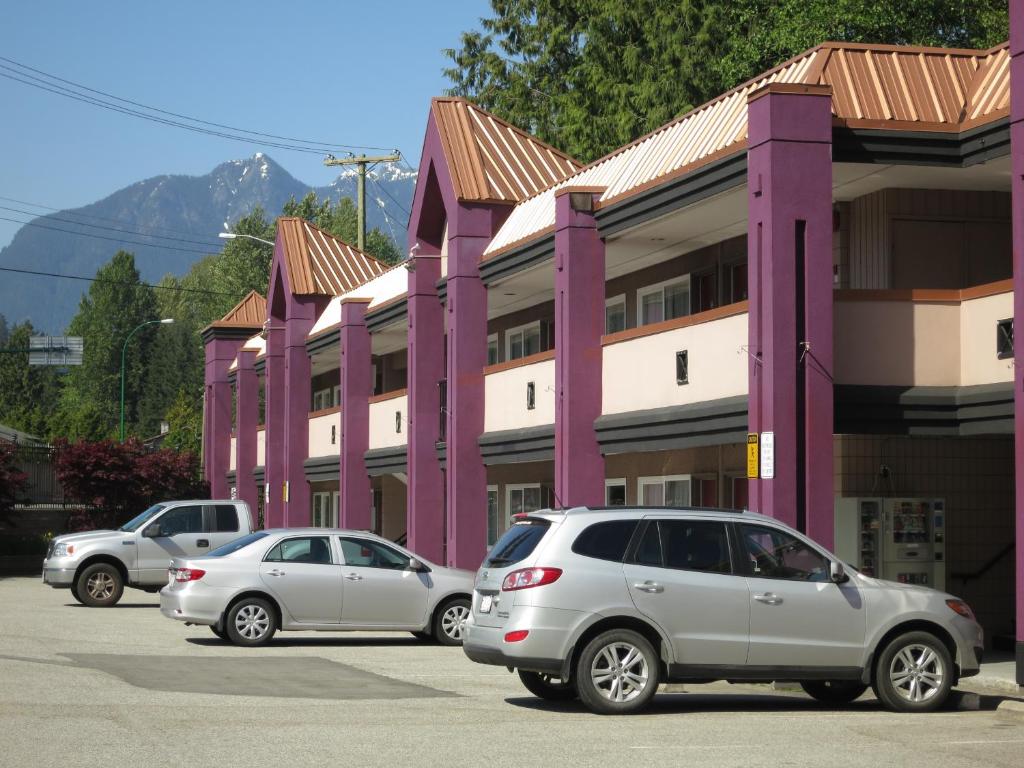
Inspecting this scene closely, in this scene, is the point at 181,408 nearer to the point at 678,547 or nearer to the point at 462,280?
the point at 462,280

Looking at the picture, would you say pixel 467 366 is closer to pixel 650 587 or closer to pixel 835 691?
pixel 835 691

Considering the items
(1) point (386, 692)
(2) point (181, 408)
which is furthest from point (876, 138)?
(2) point (181, 408)

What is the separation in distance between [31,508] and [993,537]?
3351 cm

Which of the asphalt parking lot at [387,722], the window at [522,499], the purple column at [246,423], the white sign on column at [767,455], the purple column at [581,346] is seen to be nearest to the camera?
the asphalt parking lot at [387,722]

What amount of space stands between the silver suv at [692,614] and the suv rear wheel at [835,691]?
565 mm

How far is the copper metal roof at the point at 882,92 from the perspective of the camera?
20172 mm

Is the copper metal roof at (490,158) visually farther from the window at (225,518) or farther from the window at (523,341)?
the window at (225,518)

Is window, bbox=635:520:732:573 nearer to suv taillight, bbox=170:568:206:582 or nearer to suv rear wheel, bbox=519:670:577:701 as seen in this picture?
suv rear wheel, bbox=519:670:577:701

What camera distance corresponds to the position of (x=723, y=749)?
1199cm

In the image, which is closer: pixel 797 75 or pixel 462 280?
pixel 797 75

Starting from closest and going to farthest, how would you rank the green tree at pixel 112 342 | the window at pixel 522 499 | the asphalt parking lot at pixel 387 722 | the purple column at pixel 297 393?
the asphalt parking lot at pixel 387 722, the window at pixel 522 499, the purple column at pixel 297 393, the green tree at pixel 112 342

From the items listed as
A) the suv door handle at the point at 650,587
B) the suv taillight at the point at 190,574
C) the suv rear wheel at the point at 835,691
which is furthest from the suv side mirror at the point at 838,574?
the suv taillight at the point at 190,574

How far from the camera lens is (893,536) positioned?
22.0 m

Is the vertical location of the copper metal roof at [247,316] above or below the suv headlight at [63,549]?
above
